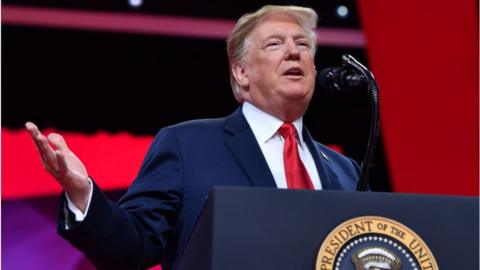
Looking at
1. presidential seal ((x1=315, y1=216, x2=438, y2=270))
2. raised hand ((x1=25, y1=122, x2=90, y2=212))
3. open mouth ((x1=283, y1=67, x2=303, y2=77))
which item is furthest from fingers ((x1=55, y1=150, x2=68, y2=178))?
open mouth ((x1=283, y1=67, x2=303, y2=77))

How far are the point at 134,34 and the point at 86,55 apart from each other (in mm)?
246

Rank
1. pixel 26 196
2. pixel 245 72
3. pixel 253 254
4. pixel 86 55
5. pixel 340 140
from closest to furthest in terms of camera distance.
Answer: pixel 253 254
pixel 245 72
pixel 26 196
pixel 86 55
pixel 340 140

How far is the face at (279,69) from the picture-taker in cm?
196

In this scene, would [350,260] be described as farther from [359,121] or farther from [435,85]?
[359,121]

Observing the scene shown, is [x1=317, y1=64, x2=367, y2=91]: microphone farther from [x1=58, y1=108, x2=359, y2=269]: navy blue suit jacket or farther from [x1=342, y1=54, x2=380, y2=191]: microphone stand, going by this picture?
[x1=58, y1=108, x2=359, y2=269]: navy blue suit jacket

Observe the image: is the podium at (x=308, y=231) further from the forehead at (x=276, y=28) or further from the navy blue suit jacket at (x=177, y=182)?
the forehead at (x=276, y=28)

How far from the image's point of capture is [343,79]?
1637 mm

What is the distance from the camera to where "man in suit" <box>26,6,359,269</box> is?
1.40 meters

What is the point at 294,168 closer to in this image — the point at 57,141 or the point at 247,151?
the point at 247,151

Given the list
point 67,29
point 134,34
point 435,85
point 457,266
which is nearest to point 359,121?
point 435,85

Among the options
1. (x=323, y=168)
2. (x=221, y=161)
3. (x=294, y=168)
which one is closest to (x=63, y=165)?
(x=221, y=161)

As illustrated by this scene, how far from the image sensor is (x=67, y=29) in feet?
11.8

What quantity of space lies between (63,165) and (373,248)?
19.2 inches

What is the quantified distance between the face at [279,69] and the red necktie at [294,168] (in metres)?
0.11
